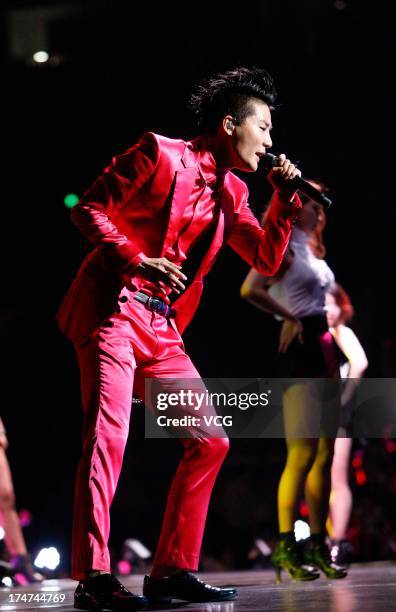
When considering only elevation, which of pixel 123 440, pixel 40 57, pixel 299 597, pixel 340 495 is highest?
pixel 40 57

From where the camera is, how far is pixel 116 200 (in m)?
2.41

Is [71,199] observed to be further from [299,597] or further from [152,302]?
[299,597]

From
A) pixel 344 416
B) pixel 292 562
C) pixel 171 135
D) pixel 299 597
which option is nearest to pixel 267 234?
pixel 299 597

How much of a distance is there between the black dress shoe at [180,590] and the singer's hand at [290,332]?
52.7 inches

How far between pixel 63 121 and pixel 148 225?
12.4 ft

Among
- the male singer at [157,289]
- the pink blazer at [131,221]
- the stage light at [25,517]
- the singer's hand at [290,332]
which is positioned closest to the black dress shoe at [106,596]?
the male singer at [157,289]

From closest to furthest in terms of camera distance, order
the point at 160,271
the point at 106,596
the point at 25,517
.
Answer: the point at 106,596 < the point at 160,271 < the point at 25,517

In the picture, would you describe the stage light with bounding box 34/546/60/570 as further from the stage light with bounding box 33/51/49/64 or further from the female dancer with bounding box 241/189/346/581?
the stage light with bounding box 33/51/49/64

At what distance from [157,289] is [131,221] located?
20cm

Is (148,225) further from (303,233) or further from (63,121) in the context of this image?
(63,121)

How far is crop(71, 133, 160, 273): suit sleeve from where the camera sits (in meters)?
2.33

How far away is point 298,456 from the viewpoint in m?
3.54

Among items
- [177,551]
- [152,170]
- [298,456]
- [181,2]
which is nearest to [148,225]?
[152,170]

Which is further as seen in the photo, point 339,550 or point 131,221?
point 339,550
